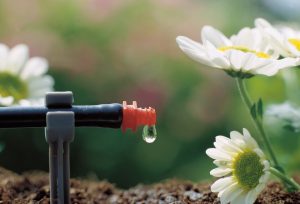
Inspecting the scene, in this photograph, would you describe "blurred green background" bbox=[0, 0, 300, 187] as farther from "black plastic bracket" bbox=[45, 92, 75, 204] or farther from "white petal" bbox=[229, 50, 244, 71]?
"black plastic bracket" bbox=[45, 92, 75, 204]

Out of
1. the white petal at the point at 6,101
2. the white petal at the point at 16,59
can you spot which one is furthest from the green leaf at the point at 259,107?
the white petal at the point at 16,59

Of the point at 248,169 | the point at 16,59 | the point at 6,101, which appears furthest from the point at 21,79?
the point at 248,169

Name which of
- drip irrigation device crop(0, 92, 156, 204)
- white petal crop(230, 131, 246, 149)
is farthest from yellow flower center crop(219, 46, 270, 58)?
drip irrigation device crop(0, 92, 156, 204)

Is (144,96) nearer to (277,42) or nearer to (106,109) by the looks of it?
(277,42)

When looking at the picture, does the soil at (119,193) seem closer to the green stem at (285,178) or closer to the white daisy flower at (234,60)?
the green stem at (285,178)

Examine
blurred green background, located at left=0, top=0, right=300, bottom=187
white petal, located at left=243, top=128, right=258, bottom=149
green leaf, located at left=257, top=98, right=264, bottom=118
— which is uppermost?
blurred green background, located at left=0, top=0, right=300, bottom=187

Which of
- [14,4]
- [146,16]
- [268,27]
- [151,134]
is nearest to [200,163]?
[146,16]
